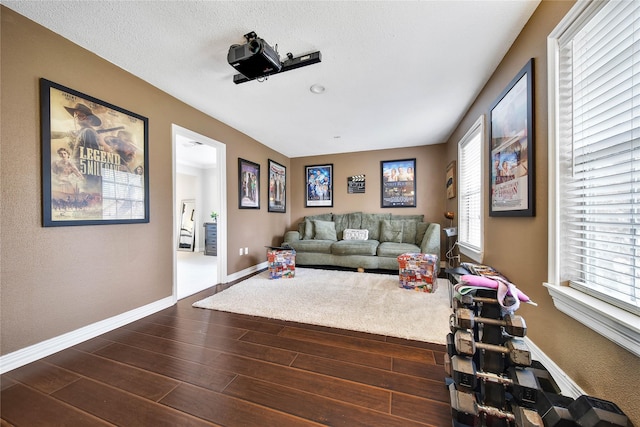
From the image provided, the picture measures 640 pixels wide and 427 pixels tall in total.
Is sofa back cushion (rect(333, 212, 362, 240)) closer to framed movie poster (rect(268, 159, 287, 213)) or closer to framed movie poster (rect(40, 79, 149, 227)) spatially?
framed movie poster (rect(268, 159, 287, 213))

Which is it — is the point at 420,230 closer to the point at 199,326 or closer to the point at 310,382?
the point at 310,382

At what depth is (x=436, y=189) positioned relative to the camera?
14.8ft

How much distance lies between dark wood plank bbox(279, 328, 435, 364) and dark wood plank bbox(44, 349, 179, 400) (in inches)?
34.0

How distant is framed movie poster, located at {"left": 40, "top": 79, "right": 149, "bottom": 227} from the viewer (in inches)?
65.5

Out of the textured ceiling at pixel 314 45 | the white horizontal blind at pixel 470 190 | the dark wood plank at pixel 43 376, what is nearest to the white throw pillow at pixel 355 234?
the white horizontal blind at pixel 470 190

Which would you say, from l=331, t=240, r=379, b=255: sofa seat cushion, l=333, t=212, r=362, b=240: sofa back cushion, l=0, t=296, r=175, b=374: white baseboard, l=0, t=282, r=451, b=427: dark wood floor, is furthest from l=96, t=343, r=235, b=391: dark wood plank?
l=333, t=212, r=362, b=240: sofa back cushion

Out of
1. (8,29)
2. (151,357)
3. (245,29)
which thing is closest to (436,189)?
(245,29)

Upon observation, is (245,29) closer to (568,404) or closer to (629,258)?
(629,258)

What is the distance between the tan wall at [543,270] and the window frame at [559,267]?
76 mm

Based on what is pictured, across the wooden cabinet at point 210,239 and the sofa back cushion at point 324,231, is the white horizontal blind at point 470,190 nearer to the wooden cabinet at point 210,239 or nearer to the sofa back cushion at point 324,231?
the sofa back cushion at point 324,231

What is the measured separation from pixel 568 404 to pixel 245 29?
2.80 m

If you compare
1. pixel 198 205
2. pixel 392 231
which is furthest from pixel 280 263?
pixel 198 205

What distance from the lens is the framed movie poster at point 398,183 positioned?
15.2ft

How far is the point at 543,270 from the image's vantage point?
4.52 feet
